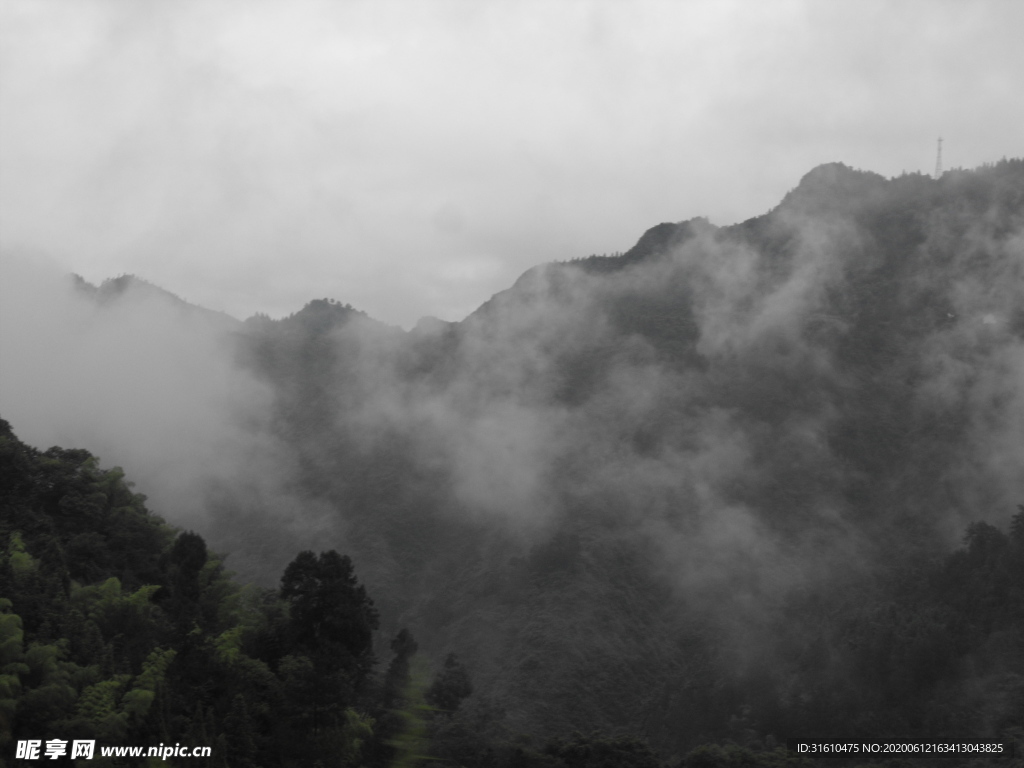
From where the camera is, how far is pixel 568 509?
202 ft

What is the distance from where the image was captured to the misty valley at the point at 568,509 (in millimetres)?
31531

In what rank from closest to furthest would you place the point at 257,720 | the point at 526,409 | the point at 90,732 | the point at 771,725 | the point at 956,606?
the point at 90,732
the point at 257,720
the point at 771,725
the point at 956,606
the point at 526,409

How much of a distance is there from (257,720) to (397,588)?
31.4 meters

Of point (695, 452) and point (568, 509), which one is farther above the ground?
point (695, 452)

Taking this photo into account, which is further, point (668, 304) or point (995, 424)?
point (668, 304)

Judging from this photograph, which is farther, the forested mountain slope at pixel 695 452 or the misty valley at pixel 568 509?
the forested mountain slope at pixel 695 452

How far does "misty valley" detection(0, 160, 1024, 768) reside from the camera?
103 feet

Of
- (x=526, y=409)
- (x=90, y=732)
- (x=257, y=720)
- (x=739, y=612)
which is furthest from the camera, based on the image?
(x=526, y=409)

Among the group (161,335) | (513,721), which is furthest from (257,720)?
(161,335)

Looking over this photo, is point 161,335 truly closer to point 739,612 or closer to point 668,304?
point 668,304

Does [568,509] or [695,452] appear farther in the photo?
[695,452]

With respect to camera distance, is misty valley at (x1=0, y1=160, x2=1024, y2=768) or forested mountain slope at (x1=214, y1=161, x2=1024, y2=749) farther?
forested mountain slope at (x1=214, y1=161, x2=1024, y2=749)

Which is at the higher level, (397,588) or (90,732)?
(397,588)

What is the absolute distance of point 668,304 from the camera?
77188mm
